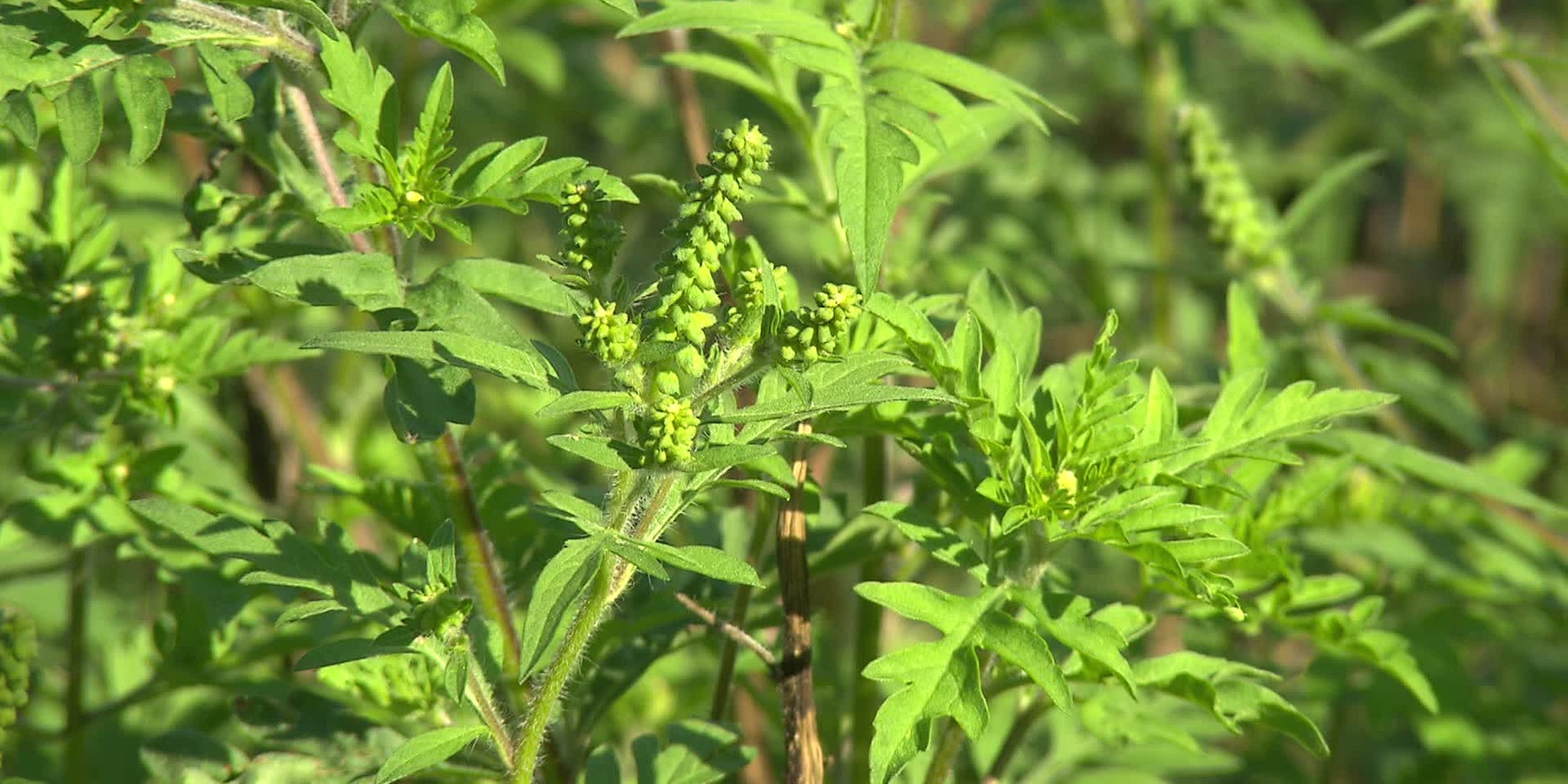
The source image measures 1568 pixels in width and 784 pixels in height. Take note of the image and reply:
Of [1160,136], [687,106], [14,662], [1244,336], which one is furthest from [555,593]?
[1160,136]

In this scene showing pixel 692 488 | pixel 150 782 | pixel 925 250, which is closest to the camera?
pixel 692 488

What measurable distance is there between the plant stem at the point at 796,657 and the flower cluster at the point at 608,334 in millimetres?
368

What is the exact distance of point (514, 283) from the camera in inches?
64.5

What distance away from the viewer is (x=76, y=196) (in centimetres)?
212

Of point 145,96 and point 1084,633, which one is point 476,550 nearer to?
point 145,96

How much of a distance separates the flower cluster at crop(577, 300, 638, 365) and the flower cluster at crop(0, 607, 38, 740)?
97 cm

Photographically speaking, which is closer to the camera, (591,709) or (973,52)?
(591,709)

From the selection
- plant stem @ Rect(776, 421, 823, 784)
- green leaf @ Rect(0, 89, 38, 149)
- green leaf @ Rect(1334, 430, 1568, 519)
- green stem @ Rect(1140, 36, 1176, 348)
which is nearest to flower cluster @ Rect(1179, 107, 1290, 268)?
green stem @ Rect(1140, 36, 1176, 348)

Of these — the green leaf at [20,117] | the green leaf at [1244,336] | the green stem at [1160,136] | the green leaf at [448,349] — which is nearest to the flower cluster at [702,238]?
the green leaf at [448,349]

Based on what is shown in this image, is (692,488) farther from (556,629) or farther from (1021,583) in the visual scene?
(1021,583)

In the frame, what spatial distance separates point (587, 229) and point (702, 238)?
127mm

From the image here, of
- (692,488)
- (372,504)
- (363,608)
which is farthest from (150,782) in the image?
(692,488)

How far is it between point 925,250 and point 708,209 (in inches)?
57.7

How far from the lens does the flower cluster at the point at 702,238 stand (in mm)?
1371
